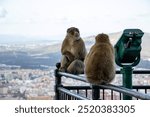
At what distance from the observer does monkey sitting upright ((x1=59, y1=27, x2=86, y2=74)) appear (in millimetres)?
8792

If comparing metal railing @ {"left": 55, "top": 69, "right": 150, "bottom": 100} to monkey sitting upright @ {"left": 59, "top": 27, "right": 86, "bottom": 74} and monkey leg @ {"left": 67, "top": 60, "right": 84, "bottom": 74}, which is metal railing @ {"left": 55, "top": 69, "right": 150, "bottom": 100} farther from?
monkey sitting upright @ {"left": 59, "top": 27, "right": 86, "bottom": 74}

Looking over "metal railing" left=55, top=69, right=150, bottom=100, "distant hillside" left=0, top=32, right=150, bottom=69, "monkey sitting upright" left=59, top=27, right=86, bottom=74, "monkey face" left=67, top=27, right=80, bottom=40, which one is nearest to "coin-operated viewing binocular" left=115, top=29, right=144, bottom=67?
"metal railing" left=55, top=69, right=150, bottom=100

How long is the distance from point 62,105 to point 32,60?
9.94 metres

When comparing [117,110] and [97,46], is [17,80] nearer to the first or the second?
[97,46]

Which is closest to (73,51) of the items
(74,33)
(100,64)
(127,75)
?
(74,33)

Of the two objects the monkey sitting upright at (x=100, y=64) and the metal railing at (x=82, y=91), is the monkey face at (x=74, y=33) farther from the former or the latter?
the monkey sitting upright at (x=100, y=64)

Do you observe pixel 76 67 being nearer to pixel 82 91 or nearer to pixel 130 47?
pixel 82 91

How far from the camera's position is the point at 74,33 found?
9.78m

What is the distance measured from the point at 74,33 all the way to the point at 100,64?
416 cm

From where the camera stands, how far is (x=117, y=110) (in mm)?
4605

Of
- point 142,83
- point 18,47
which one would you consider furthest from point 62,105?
point 18,47

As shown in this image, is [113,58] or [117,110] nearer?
[117,110]

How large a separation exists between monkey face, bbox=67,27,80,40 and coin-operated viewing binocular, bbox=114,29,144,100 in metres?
3.76

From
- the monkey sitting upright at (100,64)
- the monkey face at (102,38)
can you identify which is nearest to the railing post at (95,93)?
the monkey sitting upright at (100,64)
